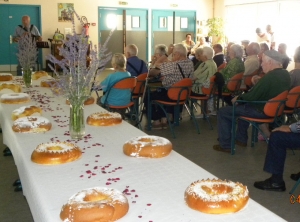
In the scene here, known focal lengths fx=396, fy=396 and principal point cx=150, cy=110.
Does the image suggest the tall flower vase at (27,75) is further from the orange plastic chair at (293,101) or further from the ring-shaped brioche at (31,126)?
the orange plastic chair at (293,101)

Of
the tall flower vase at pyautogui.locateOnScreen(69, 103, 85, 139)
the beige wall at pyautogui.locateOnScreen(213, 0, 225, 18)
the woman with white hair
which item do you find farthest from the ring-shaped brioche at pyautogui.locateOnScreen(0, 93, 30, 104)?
the beige wall at pyautogui.locateOnScreen(213, 0, 225, 18)

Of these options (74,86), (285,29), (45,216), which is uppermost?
(285,29)

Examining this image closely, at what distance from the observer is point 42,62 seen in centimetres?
1264

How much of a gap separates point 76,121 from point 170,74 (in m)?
3.00

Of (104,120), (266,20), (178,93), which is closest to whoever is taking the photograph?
(104,120)

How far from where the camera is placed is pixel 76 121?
7.98 feet

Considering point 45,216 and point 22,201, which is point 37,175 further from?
point 22,201

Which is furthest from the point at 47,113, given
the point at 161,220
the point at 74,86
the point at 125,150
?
the point at 161,220

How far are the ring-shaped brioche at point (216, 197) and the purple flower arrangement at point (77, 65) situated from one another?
1.04m

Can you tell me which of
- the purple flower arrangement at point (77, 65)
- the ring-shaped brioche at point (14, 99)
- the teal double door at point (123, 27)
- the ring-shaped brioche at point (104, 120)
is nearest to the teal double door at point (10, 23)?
the teal double door at point (123, 27)

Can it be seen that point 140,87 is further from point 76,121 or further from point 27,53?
point 76,121

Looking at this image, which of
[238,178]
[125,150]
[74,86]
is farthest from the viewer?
[238,178]

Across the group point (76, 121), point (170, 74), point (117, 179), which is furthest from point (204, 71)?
point (117, 179)

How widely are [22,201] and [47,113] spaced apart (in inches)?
28.3
